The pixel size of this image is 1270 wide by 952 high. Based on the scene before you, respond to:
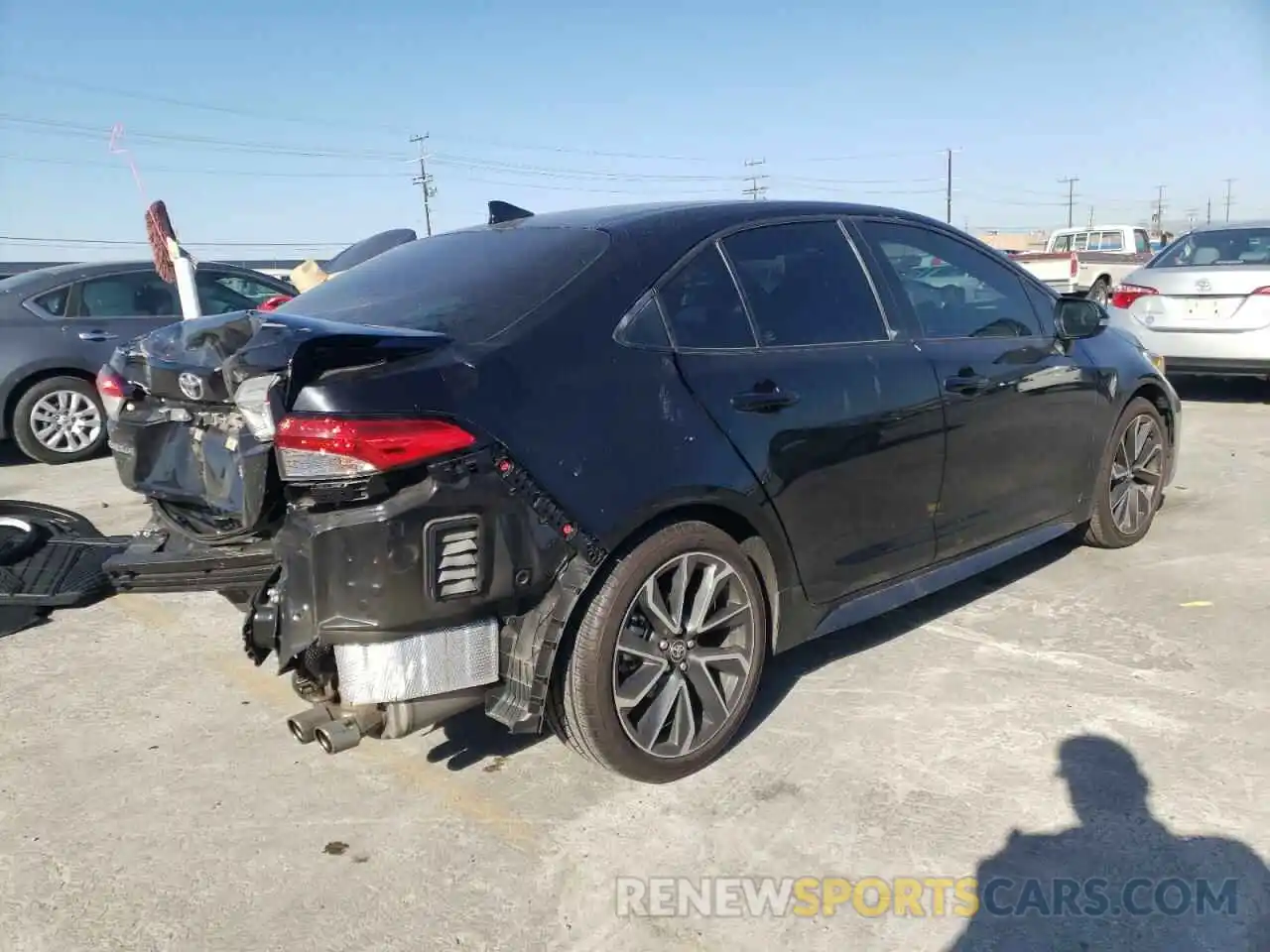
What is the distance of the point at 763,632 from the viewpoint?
321 cm

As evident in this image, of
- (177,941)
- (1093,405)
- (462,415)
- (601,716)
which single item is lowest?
(177,941)

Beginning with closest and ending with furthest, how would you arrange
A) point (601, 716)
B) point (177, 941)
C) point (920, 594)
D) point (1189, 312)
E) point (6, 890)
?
point (177, 941) < point (6, 890) < point (601, 716) < point (920, 594) < point (1189, 312)

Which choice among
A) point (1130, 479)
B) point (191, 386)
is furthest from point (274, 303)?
point (1130, 479)

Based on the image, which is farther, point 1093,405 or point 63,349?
point 63,349

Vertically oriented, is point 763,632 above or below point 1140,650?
above

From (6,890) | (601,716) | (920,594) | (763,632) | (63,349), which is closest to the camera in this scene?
(6,890)

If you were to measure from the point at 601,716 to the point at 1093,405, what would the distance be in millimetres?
2901

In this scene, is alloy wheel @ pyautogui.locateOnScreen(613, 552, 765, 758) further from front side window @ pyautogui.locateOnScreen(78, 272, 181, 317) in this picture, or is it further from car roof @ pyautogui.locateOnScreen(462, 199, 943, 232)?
front side window @ pyautogui.locateOnScreen(78, 272, 181, 317)

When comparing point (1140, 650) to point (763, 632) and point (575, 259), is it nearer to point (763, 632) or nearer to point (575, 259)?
point (763, 632)

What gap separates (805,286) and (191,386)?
1929 mm

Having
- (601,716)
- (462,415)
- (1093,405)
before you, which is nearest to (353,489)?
(462,415)

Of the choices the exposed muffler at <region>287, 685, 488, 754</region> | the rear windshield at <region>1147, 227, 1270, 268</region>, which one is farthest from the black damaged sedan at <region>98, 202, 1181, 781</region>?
the rear windshield at <region>1147, 227, 1270, 268</region>

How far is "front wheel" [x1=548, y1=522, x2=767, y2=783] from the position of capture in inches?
109

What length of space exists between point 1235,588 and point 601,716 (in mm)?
A: 3186
